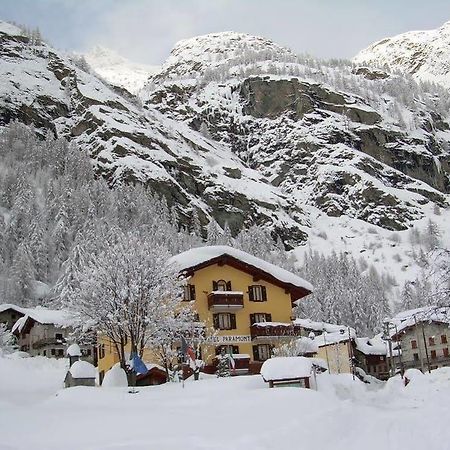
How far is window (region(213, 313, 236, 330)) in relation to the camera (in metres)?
45.7

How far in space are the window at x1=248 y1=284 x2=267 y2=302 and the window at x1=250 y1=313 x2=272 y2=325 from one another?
1.32m

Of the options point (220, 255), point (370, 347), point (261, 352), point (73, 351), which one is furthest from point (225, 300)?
point (370, 347)

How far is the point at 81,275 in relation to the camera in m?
35.9

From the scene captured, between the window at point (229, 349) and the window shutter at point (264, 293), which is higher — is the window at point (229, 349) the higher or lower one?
the lower one

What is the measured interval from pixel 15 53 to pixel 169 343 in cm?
17614

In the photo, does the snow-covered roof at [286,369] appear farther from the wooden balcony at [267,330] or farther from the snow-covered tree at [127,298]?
the wooden balcony at [267,330]

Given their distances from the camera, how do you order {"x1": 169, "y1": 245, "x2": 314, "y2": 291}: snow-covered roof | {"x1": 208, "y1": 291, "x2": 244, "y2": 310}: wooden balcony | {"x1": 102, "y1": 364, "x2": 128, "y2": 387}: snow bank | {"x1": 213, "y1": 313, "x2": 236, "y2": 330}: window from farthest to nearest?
1. {"x1": 213, "y1": 313, "x2": 236, "y2": 330}: window
2. {"x1": 169, "y1": 245, "x2": 314, "y2": 291}: snow-covered roof
3. {"x1": 208, "y1": 291, "x2": 244, "y2": 310}: wooden balcony
4. {"x1": 102, "y1": 364, "x2": 128, "y2": 387}: snow bank

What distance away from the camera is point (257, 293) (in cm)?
4866

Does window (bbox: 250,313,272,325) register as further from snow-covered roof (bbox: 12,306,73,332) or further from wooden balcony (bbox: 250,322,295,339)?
snow-covered roof (bbox: 12,306,73,332)

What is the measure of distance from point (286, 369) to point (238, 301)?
2100cm

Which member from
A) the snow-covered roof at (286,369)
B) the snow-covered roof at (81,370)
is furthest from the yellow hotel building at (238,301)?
the snow-covered roof at (286,369)

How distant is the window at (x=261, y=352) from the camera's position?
4616 cm

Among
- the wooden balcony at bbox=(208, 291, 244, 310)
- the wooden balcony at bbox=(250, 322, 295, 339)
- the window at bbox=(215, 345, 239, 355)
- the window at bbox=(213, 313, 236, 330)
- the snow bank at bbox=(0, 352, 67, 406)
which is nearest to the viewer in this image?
the snow bank at bbox=(0, 352, 67, 406)

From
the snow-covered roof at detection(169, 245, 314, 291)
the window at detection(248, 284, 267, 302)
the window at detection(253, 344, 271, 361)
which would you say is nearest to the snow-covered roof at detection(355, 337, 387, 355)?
the snow-covered roof at detection(169, 245, 314, 291)
